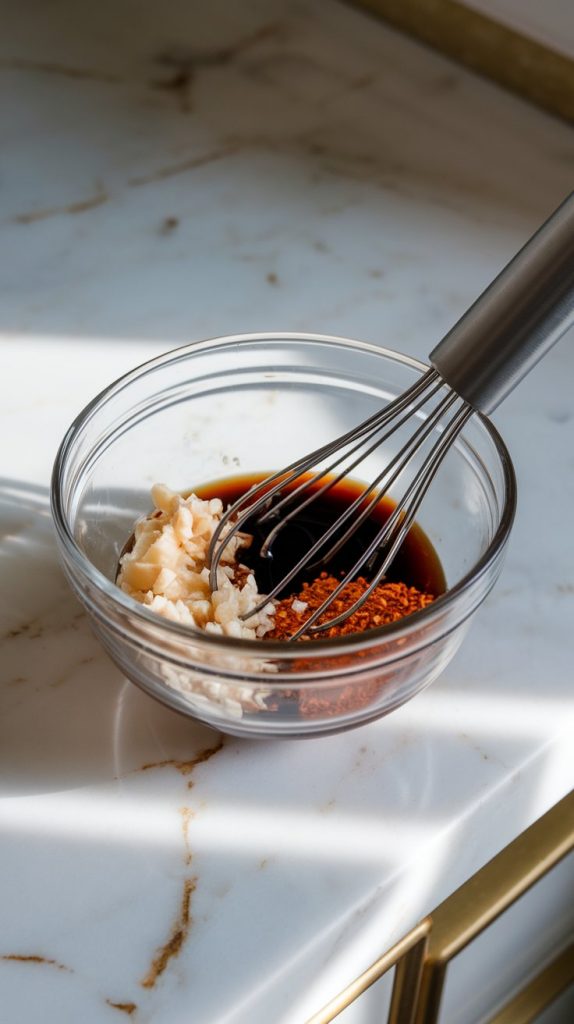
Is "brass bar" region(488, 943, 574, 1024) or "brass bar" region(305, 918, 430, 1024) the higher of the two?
"brass bar" region(305, 918, 430, 1024)

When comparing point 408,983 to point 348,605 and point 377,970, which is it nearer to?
point 377,970

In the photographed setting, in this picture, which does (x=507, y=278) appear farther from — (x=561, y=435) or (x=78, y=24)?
(x=78, y=24)

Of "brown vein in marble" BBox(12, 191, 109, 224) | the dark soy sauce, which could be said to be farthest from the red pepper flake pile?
"brown vein in marble" BBox(12, 191, 109, 224)

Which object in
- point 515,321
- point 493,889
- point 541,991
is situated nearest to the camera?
point 515,321

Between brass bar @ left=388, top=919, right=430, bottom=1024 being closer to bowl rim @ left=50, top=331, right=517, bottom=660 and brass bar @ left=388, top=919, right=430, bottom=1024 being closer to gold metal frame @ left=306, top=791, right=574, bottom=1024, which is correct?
gold metal frame @ left=306, top=791, right=574, bottom=1024

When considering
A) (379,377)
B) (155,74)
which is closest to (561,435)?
(379,377)

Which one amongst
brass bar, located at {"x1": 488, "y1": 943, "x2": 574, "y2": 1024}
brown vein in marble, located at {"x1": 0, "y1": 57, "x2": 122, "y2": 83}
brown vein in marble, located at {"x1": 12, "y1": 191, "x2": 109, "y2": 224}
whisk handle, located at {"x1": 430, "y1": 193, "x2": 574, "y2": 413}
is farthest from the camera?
brown vein in marble, located at {"x1": 0, "y1": 57, "x2": 122, "y2": 83}

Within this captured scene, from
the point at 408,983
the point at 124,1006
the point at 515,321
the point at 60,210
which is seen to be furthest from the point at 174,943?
the point at 60,210
